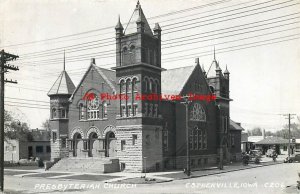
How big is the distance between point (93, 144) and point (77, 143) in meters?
2.82

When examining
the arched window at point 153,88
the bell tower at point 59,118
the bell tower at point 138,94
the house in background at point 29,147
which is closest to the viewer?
the bell tower at point 138,94

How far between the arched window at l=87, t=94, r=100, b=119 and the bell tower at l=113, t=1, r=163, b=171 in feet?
15.8

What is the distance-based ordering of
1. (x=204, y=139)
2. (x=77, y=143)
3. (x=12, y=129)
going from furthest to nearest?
(x=12, y=129) → (x=204, y=139) → (x=77, y=143)

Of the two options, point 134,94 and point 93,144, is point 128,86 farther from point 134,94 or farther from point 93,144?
point 93,144

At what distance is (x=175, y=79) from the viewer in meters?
51.9

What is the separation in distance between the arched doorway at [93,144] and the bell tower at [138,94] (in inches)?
207

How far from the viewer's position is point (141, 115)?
4147cm

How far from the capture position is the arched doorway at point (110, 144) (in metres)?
45.7

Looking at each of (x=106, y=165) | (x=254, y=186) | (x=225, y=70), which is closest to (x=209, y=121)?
(x=225, y=70)

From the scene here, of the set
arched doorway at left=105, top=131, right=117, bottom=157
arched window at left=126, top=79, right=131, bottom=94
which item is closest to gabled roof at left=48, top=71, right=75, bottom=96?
arched doorway at left=105, top=131, right=117, bottom=157

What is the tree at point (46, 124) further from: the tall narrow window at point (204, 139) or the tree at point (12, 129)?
the tall narrow window at point (204, 139)

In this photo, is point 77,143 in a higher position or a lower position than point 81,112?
lower

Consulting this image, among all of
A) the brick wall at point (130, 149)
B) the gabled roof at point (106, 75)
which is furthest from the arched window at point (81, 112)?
the brick wall at point (130, 149)

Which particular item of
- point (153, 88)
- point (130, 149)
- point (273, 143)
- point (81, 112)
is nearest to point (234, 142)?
point (153, 88)
